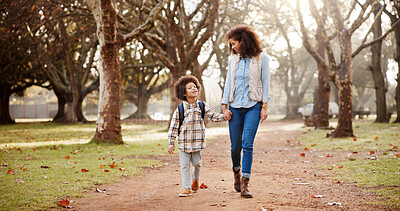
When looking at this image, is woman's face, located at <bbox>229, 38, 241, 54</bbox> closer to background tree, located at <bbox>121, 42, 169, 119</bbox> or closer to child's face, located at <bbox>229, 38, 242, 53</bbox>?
child's face, located at <bbox>229, 38, 242, 53</bbox>

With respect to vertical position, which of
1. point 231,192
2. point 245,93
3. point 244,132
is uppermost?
point 245,93

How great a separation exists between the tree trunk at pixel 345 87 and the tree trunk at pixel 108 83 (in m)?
7.91

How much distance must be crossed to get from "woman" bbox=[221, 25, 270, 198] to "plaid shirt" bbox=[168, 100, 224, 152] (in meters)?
0.28

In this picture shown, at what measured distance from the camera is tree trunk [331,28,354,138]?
1438cm

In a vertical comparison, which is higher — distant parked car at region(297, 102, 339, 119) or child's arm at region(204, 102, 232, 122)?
child's arm at region(204, 102, 232, 122)

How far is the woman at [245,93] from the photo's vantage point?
202 inches

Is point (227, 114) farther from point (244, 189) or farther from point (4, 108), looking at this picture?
point (4, 108)

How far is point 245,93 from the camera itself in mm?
5242

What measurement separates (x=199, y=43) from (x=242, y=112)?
14.1 m

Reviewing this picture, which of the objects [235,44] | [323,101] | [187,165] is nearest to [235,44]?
[235,44]

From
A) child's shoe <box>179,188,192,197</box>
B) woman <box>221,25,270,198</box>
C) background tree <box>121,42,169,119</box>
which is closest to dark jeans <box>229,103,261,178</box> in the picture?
woman <box>221,25,270,198</box>

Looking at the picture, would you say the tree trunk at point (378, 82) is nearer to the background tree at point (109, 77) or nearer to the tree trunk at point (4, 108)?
the background tree at point (109, 77)

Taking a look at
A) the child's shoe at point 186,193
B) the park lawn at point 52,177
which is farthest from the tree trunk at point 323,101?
the child's shoe at point 186,193

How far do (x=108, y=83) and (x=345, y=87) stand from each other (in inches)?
324
